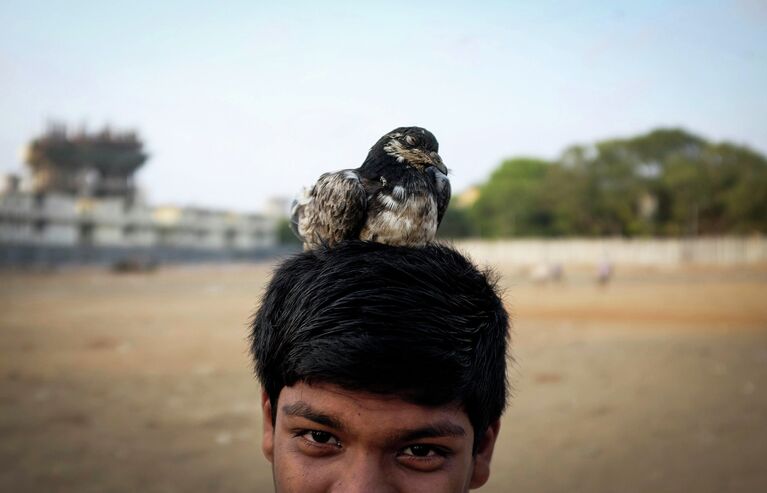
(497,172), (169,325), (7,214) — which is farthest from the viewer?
(497,172)

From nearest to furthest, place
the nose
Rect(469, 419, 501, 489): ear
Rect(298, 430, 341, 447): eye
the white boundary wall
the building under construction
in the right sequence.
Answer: the nose
Rect(298, 430, 341, 447): eye
Rect(469, 419, 501, 489): ear
the building under construction
the white boundary wall

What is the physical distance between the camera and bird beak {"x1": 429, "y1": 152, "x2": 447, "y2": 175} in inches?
73.6

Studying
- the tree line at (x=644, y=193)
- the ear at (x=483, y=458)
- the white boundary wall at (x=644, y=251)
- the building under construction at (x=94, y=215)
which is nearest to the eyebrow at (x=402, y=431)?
the ear at (x=483, y=458)

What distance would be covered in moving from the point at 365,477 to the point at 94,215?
161 ft

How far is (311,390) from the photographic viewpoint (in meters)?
1.45

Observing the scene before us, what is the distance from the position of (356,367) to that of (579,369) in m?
8.66

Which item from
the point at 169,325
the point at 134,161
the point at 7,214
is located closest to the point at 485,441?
the point at 169,325

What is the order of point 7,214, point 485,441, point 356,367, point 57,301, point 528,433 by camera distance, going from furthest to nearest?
point 7,214 → point 57,301 → point 528,433 → point 485,441 → point 356,367

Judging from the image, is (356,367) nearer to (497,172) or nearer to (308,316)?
(308,316)

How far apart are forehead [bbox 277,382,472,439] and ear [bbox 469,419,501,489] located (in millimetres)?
244

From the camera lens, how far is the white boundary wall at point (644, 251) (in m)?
42.1

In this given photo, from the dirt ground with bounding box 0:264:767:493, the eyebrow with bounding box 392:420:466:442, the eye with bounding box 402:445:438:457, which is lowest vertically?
the dirt ground with bounding box 0:264:767:493

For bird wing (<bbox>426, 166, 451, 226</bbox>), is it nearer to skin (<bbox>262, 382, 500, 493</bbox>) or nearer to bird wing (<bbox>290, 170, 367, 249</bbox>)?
bird wing (<bbox>290, 170, 367, 249</bbox>)

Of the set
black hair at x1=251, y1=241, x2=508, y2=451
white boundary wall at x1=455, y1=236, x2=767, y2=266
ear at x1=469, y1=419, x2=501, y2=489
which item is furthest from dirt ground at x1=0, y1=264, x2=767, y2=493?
white boundary wall at x1=455, y1=236, x2=767, y2=266
